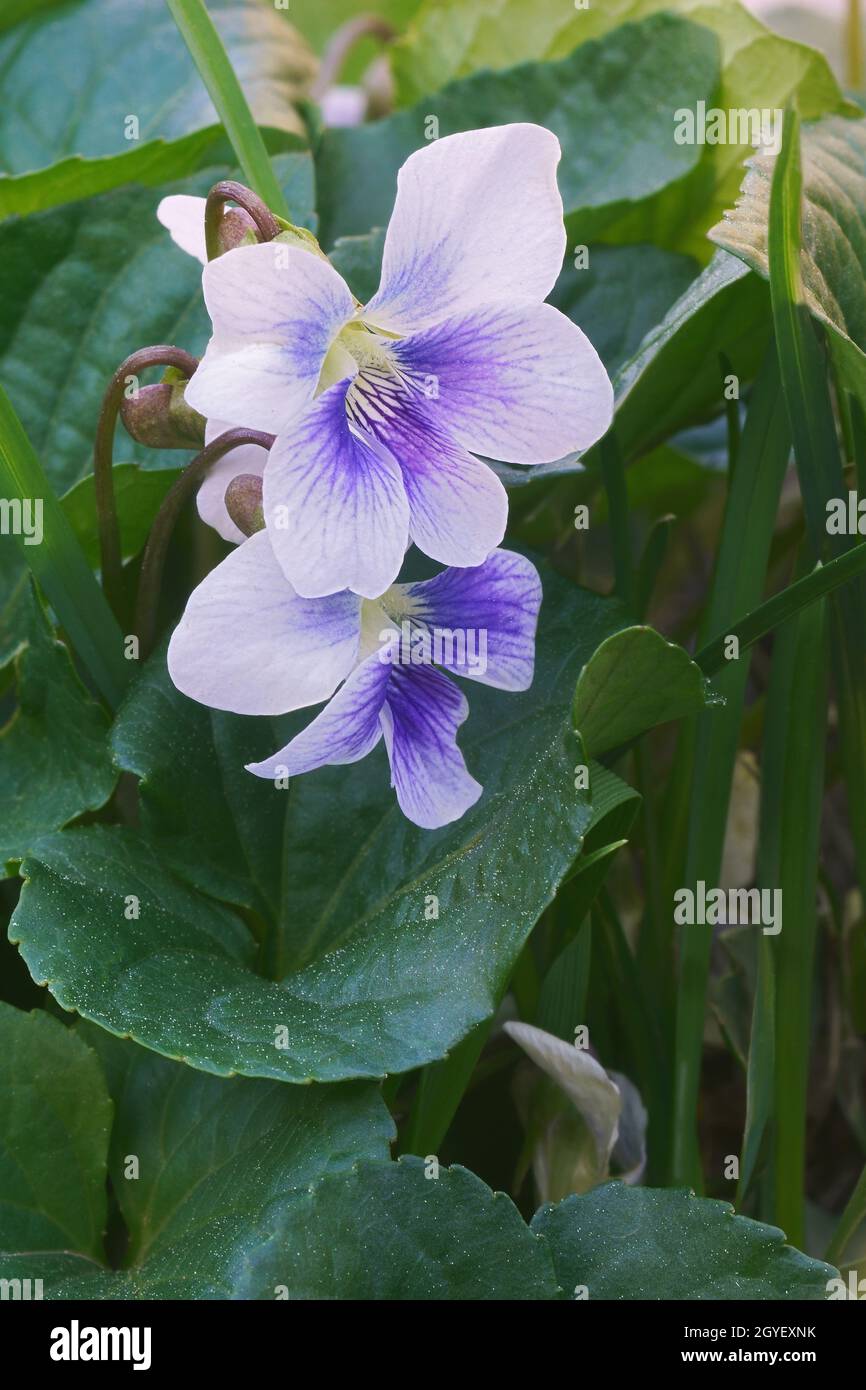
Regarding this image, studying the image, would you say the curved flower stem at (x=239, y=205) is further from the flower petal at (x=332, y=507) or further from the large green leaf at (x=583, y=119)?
the large green leaf at (x=583, y=119)

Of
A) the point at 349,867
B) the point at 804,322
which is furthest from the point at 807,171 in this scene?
the point at 349,867

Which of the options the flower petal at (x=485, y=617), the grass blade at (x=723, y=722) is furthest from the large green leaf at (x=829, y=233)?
the flower petal at (x=485, y=617)

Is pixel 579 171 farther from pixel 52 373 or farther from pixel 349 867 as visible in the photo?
pixel 349 867

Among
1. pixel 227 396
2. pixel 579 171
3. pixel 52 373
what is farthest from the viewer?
pixel 579 171

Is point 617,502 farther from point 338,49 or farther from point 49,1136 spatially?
point 338,49

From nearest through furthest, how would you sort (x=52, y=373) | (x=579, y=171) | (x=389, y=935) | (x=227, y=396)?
1. (x=227, y=396)
2. (x=389, y=935)
3. (x=52, y=373)
4. (x=579, y=171)

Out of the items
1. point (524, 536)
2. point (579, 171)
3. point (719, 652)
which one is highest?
point (579, 171)
